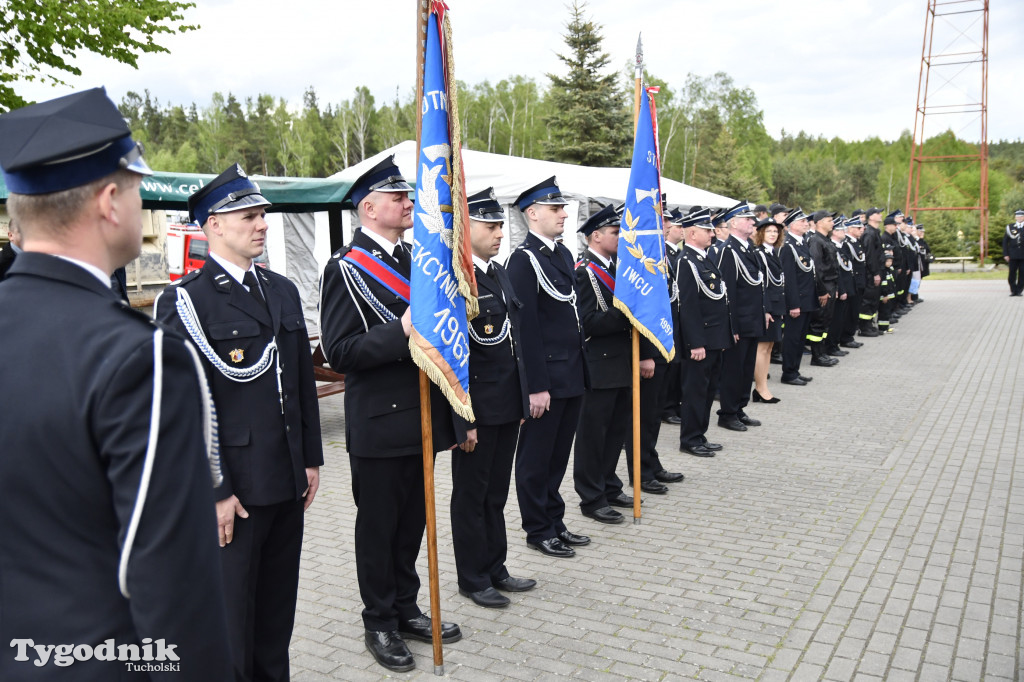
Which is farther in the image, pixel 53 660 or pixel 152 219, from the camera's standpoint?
pixel 152 219

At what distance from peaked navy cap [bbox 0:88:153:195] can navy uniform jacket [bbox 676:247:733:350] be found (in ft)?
20.4

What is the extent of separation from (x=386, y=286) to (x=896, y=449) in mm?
5944

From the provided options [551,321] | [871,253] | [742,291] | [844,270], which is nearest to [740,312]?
[742,291]

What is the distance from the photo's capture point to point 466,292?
3832 mm

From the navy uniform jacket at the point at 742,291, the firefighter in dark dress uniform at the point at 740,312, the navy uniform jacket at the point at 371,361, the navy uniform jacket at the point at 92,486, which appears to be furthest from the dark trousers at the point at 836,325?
the navy uniform jacket at the point at 92,486

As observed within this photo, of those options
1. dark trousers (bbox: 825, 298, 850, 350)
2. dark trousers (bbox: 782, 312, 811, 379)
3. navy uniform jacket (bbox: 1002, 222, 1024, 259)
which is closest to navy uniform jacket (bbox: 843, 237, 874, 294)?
dark trousers (bbox: 825, 298, 850, 350)

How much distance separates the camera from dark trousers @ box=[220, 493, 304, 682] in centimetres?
311

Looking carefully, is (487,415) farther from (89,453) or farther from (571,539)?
(89,453)

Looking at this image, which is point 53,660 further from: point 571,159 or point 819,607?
point 571,159

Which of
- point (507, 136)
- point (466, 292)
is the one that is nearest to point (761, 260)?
point (466, 292)

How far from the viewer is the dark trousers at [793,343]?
37.0ft

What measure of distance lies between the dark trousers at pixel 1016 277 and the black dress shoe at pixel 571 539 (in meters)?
21.6

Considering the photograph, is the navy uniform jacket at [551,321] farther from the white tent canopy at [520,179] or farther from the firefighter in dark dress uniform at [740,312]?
the white tent canopy at [520,179]

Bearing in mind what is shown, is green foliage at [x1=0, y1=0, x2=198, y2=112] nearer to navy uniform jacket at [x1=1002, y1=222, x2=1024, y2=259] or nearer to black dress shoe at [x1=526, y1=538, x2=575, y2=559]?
black dress shoe at [x1=526, y1=538, x2=575, y2=559]
